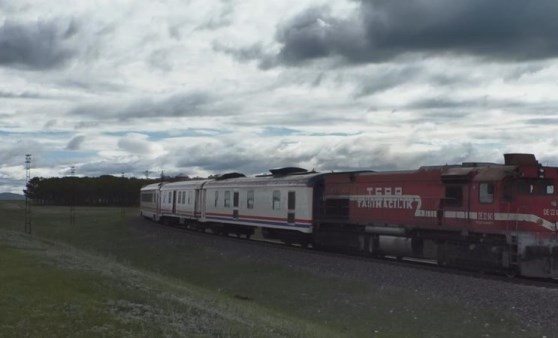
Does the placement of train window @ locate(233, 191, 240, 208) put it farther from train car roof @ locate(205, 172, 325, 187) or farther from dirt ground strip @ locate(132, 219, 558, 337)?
dirt ground strip @ locate(132, 219, 558, 337)

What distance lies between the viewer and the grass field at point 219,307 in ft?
30.1

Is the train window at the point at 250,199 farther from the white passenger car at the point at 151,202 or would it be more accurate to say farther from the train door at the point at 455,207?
the white passenger car at the point at 151,202

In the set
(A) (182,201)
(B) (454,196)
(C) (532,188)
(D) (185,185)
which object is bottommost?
(A) (182,201)

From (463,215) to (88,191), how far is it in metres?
137

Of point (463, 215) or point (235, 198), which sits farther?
point (235, 198)

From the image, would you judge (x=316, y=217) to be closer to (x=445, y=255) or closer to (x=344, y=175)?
(x=344, y=175)

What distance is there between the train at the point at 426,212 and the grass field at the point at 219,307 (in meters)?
4.70

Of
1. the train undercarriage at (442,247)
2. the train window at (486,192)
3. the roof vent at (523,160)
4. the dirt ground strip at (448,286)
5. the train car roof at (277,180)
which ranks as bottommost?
the dirt ground strip at (448,286)

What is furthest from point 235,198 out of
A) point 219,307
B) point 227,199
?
point 219,307

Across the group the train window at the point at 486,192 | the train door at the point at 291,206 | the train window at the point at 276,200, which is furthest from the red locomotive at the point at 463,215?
the train window at the point at 276,200

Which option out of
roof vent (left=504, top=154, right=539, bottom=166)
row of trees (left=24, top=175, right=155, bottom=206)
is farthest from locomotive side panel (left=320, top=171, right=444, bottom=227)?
row of trees (left=24, top=175, right=155, bottom=206)

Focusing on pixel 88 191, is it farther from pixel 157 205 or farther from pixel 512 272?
pixel 512 272

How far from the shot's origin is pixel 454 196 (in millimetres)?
22594

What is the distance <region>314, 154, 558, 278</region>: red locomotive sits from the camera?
65.1 feet
